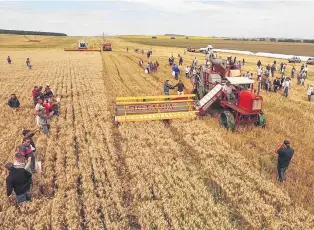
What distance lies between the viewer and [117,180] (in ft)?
30.7

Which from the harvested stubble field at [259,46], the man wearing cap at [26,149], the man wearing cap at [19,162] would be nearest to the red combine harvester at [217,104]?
the man wearing cap at [26,149]

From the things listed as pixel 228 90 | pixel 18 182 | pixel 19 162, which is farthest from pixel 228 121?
pixel 18 182

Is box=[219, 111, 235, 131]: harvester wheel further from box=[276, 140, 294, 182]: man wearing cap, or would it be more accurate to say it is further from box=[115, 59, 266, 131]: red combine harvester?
box=[276, 140, 294, 182]: man wearing cap

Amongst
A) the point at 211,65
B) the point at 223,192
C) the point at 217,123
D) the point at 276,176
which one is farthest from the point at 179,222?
the point at 211,65

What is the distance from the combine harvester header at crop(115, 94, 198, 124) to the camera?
15.1 metres

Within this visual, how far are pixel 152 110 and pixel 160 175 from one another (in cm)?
728

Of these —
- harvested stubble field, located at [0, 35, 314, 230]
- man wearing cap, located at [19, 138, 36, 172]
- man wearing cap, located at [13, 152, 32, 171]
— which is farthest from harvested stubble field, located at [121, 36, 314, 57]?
man wearing cap, located at [13, 152, 32, 171]

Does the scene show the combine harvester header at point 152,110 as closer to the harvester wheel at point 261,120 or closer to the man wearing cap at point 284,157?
the harvester wheel at point 261,120

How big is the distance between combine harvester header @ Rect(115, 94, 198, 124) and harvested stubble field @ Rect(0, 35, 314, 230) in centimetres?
50

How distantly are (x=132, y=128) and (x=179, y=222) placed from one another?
23.8ft

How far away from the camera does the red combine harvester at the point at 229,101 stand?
13.3 m

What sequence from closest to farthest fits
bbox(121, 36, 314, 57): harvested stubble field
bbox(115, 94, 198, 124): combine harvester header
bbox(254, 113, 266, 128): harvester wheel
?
bbox(254, 113, 266, 128): harvester wheel < bbox(115, 94, 198, 124): combine harvester header < bbox(121, 36, 314, 57): harvested stubble field

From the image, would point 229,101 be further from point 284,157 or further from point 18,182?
point 18,182

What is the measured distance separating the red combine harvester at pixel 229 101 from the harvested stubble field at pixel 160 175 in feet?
2.32
